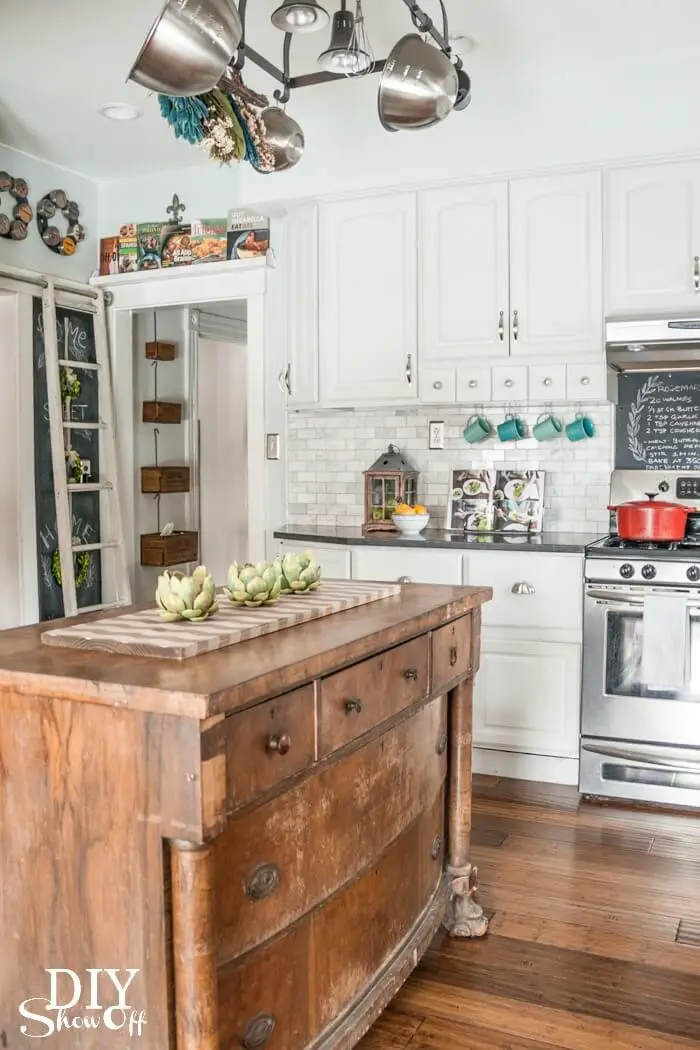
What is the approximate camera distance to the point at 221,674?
1.48 m

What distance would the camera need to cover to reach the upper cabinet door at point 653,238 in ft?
12.6

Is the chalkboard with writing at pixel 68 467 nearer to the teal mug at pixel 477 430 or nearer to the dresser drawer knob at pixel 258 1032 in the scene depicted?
the teal mug at pixel 477 430

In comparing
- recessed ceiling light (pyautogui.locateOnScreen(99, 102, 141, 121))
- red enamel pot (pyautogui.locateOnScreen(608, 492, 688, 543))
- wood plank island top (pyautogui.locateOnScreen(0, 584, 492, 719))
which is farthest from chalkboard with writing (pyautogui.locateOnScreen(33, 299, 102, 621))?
wood plank island top (pyautogui.locateOnScreen(0, 584, 492, 719))

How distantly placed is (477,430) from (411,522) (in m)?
0.57

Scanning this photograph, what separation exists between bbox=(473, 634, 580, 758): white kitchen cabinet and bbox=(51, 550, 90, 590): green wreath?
7.27 feet

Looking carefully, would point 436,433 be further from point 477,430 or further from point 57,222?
point 57,222

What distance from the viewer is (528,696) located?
3859mm

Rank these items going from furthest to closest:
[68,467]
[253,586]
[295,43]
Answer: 1. [68,467]
2. [295,43]
3. [253,586]

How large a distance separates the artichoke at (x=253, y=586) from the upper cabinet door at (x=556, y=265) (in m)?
Answer: 2.41

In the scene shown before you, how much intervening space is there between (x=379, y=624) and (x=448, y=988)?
1.01 meters

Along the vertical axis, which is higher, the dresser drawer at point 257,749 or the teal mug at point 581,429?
the teal mug at point 581,429

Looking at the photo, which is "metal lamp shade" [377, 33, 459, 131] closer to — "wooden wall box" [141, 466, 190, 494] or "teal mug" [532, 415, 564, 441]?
"teal mug" [532, 415, 564, 441]

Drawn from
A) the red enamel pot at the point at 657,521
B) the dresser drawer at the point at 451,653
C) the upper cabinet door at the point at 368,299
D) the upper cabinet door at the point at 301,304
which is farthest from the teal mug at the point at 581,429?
the dresser drawer at the point at 451,653

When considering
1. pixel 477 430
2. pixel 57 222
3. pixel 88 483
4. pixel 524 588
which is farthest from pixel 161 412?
pixel 524 588
